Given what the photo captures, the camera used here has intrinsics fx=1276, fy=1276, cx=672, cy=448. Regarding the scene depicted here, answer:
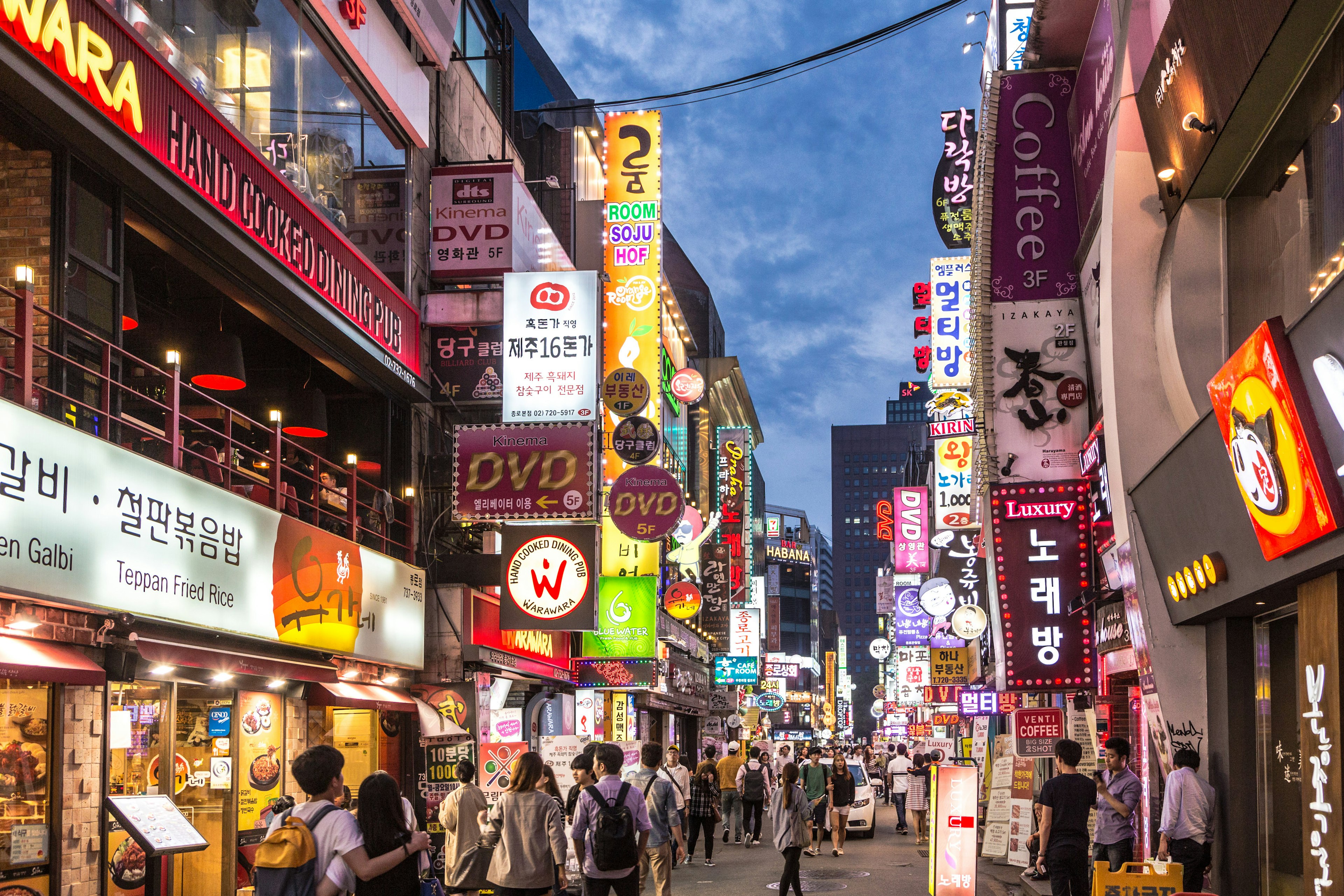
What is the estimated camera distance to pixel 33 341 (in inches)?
365

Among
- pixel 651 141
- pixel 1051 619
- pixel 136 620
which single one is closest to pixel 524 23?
pixel 651 141

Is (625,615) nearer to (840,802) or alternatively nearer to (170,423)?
(840,802)

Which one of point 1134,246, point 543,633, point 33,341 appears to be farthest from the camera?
point 543,633

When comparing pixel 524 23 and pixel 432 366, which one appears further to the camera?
pixel 524 23

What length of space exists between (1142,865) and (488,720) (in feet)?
41.0

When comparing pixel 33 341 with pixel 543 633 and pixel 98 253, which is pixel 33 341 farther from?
pixel 543 633

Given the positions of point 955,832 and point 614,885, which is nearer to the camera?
point 614,885

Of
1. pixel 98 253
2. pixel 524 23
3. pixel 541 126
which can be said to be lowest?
pixel 98 253

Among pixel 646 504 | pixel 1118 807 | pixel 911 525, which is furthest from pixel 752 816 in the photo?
pixel 911 525

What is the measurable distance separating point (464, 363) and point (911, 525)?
3981 centimetres

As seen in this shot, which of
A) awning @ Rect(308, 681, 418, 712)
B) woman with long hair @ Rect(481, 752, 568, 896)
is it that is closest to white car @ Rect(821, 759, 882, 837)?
awning @ Rect(308, 681, 418, 712)

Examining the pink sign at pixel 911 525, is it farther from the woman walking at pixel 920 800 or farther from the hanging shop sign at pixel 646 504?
the hanging shop sign at pixel 646 504

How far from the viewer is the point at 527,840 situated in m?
9.84

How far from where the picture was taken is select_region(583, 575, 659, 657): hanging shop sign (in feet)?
84.2
